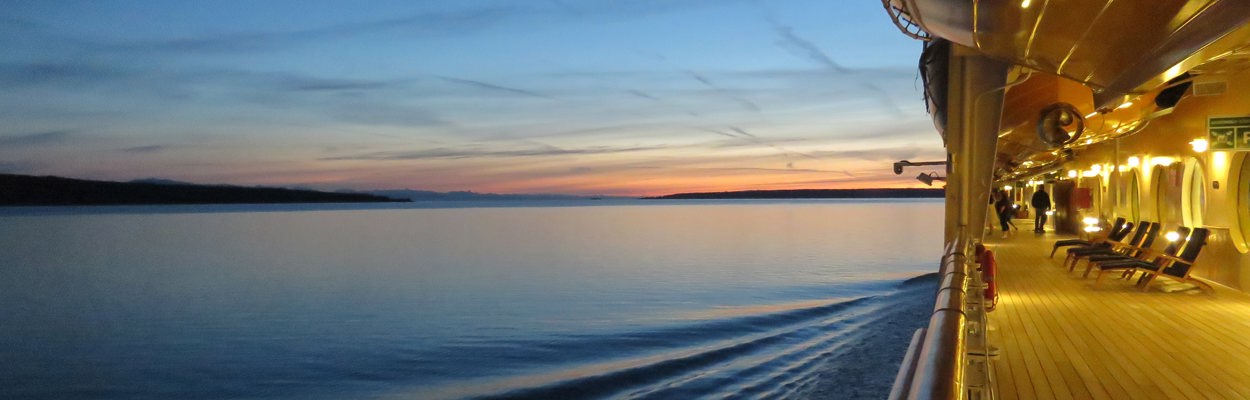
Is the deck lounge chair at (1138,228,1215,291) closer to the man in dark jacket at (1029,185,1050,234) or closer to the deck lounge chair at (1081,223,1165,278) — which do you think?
the deck lounge chair at (1081,223,1165,278)

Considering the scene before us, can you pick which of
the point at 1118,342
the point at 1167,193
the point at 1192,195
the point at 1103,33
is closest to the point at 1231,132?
the point at 1118,342

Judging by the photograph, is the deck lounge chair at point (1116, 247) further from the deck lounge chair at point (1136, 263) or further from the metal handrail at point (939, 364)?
the metal handrail at point (939, 364)

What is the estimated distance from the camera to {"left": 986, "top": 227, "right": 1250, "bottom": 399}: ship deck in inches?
164

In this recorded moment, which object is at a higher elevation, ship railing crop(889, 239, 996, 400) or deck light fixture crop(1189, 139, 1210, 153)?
deck light fixture crop(1189, 139, 1210, 153)

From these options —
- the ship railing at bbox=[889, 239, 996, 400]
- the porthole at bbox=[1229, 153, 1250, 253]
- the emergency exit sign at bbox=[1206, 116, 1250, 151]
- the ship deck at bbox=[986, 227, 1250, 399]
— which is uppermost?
the emergency exit sign at bbox=[1206, 116, 1250, 151]

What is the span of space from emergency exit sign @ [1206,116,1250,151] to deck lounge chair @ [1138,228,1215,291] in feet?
4.28

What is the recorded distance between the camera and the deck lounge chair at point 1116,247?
10.4 meters

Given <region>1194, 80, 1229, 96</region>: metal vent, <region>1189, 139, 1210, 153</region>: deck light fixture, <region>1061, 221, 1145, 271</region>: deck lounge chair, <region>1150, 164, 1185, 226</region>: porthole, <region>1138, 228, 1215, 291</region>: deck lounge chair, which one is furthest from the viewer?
<region>1061, 221, 1145, 271</region>: deck lounge chair

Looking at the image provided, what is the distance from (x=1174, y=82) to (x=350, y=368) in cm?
948

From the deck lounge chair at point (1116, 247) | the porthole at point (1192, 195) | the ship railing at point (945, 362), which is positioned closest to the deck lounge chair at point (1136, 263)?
the deck lounge chair at point (1116, 247)

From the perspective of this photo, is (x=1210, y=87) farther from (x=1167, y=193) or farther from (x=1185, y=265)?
(x=1167, y=193)

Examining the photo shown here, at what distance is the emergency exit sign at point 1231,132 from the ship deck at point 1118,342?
1270 mm

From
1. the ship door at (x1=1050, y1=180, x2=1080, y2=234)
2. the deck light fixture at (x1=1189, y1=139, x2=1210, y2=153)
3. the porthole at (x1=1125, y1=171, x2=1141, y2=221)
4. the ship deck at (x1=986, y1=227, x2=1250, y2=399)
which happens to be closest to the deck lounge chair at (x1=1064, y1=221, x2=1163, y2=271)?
the ship deck at (x1=986, y1=227, x2=1250, y2=399)

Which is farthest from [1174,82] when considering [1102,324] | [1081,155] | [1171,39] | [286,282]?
[286,282]
